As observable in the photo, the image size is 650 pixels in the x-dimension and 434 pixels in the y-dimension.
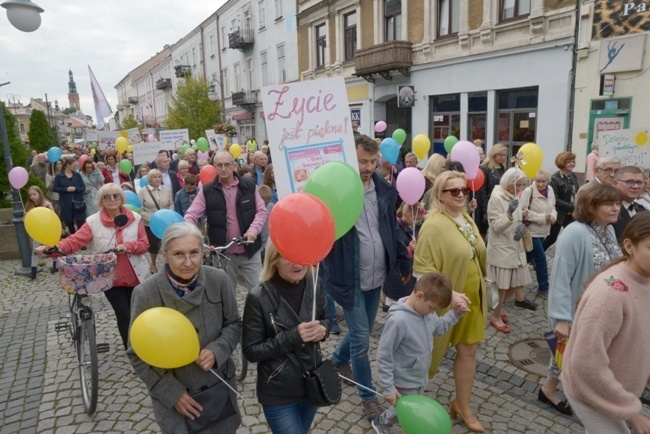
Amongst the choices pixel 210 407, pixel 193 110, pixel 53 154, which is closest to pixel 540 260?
pixel 210 407

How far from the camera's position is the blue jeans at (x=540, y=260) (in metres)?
5.38

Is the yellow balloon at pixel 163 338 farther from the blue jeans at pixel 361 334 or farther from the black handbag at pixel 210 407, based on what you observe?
the blue jeans at pixel 361 334

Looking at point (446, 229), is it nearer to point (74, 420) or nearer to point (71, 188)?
point (74, 420)

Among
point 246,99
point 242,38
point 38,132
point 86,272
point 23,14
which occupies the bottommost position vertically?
point 86,272

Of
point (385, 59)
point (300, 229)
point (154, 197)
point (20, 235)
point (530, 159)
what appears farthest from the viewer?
point (385, 59)

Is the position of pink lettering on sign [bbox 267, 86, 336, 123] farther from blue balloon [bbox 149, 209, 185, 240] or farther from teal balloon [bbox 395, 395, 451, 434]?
teal balloon [bbox 395, 395, 451, 434]

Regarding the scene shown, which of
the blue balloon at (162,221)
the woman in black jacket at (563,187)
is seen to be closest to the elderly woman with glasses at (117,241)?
the blue balloon at (162,221)

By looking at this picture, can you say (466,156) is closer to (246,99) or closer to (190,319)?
(190,319)

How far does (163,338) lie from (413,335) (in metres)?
1.46

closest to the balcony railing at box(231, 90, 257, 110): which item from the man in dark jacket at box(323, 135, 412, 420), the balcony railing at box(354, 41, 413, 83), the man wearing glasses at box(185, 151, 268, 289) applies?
the balcony railing at box(354, 41, 413, 83)

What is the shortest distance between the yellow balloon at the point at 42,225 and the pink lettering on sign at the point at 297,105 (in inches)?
85.4

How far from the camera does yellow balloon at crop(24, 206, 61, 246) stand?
372 centimetres

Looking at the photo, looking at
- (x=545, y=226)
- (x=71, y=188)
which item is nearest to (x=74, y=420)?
(x=545, y=226)

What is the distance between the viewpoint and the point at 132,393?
12.4 ft
